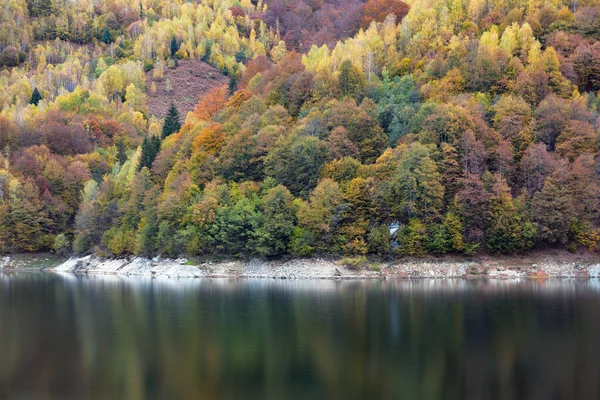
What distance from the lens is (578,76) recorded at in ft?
328

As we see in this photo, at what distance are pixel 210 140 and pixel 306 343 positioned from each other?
6280cm

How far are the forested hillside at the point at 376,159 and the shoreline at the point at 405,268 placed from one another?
1.39m

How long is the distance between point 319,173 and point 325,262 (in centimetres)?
1229

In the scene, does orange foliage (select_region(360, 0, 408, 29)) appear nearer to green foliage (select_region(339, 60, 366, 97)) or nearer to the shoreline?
green foliage (select_region(339, 60, 366, 97))

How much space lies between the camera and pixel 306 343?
38.0 meters

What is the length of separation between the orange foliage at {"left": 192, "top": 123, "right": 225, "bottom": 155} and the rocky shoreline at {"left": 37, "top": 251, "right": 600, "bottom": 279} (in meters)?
18.4

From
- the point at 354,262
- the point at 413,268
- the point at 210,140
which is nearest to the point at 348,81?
the point at 210,140

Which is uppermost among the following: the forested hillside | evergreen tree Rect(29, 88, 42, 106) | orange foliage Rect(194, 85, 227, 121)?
evergreen tree Rect(29, 88, 42, 106)

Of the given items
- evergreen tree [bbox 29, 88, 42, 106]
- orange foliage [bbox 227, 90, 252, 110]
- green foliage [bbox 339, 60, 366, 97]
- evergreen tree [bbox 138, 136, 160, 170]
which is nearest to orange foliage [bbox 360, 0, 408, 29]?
green foliage [bbox 339, 60, 366, 97]

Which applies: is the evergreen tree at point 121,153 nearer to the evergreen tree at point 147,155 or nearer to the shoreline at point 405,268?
the evergreen tree at point 147,155

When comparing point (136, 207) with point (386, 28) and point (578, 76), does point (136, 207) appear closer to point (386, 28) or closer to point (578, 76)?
point (386, 28)

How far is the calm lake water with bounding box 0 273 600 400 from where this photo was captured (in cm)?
2845

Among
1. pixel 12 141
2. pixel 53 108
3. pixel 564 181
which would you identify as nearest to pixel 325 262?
pixel 564 181

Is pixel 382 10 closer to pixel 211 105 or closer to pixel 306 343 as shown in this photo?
pixel 211 105
